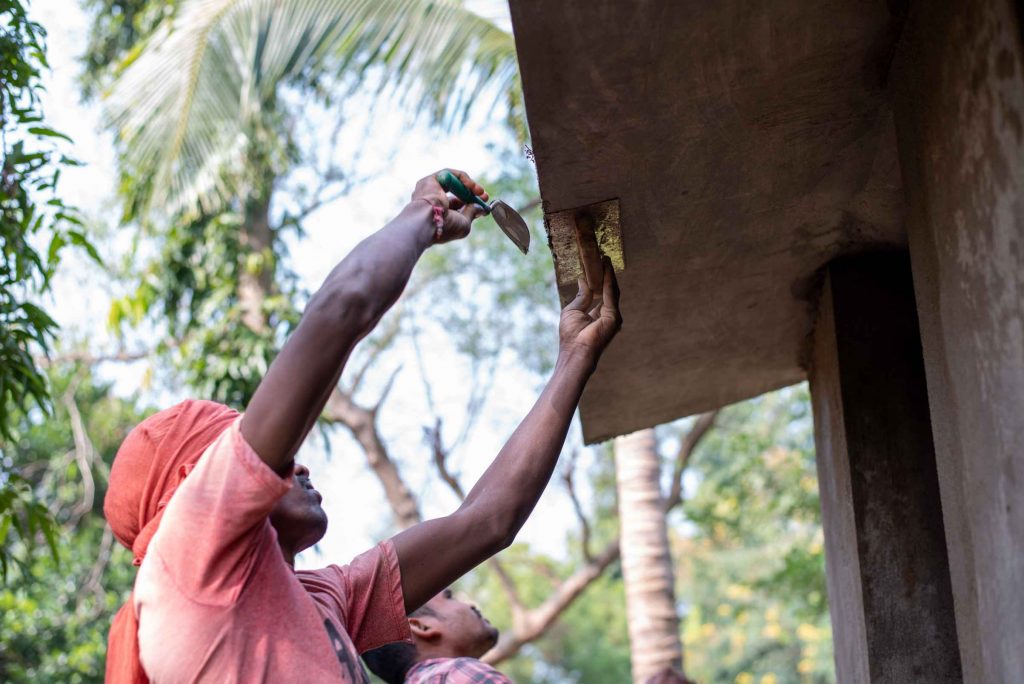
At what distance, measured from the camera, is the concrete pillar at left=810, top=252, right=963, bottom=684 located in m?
3.03

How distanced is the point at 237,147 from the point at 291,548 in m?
7.85

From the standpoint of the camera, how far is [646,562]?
8.34 m

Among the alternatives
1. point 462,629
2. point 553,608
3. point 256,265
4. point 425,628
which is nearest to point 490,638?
point 462,629

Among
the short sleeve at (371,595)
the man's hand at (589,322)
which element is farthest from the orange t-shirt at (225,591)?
the man's hand at (589,322)

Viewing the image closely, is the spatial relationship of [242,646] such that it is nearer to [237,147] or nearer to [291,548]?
[291,548]

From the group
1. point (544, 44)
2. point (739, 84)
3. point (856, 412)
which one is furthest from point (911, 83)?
point (856, 412)

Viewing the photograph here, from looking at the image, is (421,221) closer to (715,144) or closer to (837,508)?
(715,144)

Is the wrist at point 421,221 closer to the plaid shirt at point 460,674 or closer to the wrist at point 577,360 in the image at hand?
the wrist at point 577,360

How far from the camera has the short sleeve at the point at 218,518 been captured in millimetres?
1750

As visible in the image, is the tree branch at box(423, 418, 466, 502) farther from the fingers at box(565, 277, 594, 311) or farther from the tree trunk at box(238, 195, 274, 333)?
the fingers at box(565, 277, 594, 311)

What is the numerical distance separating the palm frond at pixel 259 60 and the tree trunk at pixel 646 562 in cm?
293

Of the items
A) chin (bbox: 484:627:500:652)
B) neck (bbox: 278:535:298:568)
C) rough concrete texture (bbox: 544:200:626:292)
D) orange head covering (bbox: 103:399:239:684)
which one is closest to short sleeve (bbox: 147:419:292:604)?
orange head covering (bbox: 103:399:239:684)

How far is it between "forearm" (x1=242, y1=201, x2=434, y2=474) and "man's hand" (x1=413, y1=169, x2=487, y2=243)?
39cm

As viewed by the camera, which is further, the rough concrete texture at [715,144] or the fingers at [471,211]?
the fingers at [471,211]
